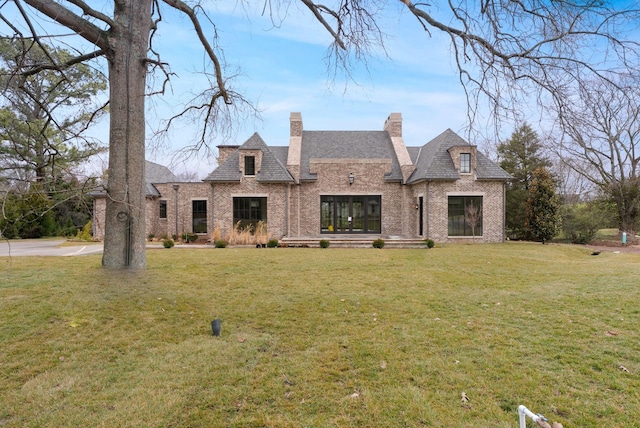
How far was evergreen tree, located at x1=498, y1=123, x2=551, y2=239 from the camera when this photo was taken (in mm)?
23203

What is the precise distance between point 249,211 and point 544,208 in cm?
1775

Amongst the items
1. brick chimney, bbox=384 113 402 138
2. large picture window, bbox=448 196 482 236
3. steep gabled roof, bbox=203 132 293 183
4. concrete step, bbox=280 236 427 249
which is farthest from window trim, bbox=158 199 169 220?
large picture window, bbox=448 196 482 236

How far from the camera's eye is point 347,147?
2295 cm

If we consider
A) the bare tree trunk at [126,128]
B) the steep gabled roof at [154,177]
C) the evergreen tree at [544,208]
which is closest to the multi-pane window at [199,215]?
the steep gabled roof at [154,177]

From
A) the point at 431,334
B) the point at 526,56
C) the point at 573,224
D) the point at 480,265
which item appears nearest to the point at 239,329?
the point at 431,334

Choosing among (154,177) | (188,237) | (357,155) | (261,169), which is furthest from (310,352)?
(154,177)

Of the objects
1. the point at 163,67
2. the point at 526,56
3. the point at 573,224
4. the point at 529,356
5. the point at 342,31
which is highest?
the point at 342,31

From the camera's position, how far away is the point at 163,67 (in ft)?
19.9

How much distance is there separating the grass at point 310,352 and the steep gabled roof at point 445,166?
11015mm

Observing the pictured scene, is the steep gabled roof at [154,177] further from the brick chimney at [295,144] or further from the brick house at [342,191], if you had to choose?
the brick chimney at [295,144]

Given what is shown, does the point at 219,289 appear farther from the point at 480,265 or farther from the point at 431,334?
the point at 480,265

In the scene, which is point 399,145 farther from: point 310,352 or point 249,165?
point 310,352

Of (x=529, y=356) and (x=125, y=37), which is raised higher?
(x=125, y=37)

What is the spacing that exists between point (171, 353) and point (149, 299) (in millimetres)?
2157
